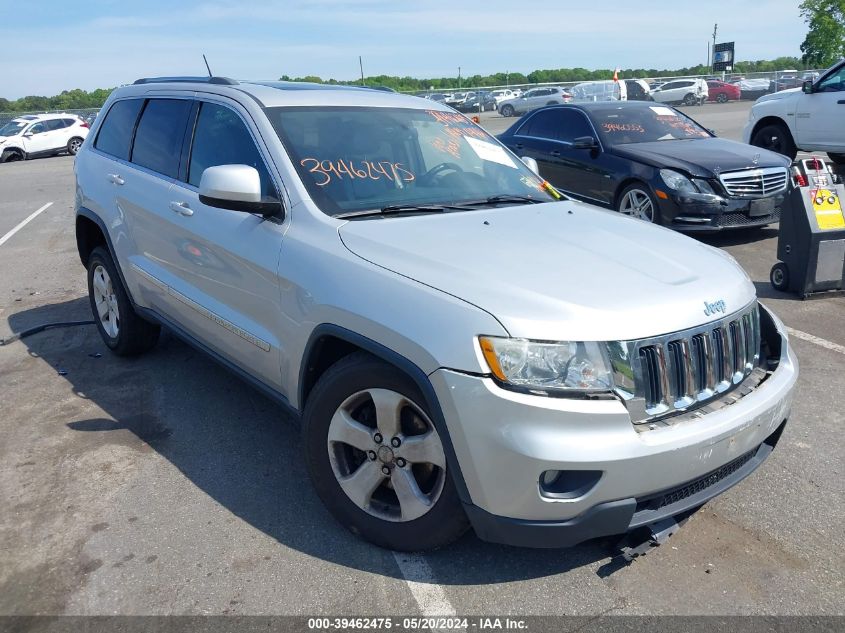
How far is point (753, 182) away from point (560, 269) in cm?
598

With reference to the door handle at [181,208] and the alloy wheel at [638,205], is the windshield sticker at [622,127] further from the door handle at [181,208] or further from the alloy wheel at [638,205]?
the door handle at [181,208]

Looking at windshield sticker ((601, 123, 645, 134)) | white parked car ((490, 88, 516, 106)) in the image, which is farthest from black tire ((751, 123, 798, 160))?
white parked car ((490, 88, 516, 106))

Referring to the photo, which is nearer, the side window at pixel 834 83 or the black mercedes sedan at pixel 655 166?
the black mercedes sedan at pixel 655 166

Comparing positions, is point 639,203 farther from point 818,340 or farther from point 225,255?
point 225,255

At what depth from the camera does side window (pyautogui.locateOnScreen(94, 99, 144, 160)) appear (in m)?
5.09

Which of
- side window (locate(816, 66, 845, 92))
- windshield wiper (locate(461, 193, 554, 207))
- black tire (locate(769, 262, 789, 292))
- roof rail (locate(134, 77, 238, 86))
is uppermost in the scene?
roof rail (locate(134, 77, 238, 86))

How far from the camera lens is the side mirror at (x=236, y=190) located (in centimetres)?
334

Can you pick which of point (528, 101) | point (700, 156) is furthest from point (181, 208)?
point (528, 101)

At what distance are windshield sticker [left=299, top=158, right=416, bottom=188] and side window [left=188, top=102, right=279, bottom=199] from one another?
8.5 inches

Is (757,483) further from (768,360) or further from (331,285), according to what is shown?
(331,285)

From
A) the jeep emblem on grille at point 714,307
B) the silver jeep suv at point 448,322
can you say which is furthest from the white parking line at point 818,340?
the jeep emblem on grille at point 714,307

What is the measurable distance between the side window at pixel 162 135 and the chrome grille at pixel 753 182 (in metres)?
5.66

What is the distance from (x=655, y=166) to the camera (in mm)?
8086

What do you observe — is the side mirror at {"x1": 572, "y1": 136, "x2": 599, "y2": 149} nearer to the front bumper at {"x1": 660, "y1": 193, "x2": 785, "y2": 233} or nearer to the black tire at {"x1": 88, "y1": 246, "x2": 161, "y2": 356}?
the front bumper at {"x1": 660, "y1": 193, "x2": 785, "y2": 233}
